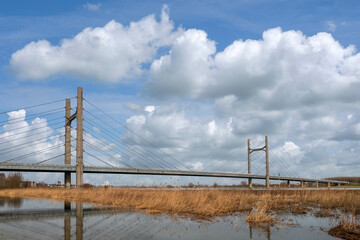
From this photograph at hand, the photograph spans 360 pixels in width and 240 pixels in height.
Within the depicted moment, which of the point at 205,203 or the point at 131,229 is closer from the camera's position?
the point at 131,229

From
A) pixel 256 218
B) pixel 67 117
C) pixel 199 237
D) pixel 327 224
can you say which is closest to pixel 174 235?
pixel 199 237

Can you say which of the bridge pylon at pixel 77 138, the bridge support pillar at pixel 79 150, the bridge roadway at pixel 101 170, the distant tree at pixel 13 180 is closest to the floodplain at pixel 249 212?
the bridge support pillar at pixel 79 150

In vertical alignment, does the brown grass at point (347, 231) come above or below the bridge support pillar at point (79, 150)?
below

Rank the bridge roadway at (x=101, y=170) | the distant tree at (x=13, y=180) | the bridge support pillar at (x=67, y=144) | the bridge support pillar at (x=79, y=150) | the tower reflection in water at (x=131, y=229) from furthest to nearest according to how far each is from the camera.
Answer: the distant tree at (x=13, y=180), the bridge support pillar at (x=67, y=144), the bridge support pillar at (x=79, y=150), the bridge roadway at (x=101, y=170), the tower reflection in water at (x=131, y=229)

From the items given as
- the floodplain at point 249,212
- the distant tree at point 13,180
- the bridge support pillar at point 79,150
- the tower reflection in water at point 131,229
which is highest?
the bridge support pillar at point 79,150

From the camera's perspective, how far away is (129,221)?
11383 mm

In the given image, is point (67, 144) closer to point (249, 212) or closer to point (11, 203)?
point (11, 203)

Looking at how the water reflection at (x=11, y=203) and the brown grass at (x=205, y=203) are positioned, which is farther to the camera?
the water reflection at (x=11, y=203)

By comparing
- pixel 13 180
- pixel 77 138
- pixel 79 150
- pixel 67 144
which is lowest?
pixel 13 180

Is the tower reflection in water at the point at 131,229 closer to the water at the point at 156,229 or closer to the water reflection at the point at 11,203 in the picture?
the water at the point at 156,229

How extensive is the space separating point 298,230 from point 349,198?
9826 mm

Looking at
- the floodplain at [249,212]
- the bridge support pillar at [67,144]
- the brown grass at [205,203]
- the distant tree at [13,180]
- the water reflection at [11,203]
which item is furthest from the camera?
the distant tree at [13,180]

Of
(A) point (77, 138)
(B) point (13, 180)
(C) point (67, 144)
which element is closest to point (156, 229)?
(A) point (77, 138)

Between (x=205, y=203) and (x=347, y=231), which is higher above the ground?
(x=347, y=231)
